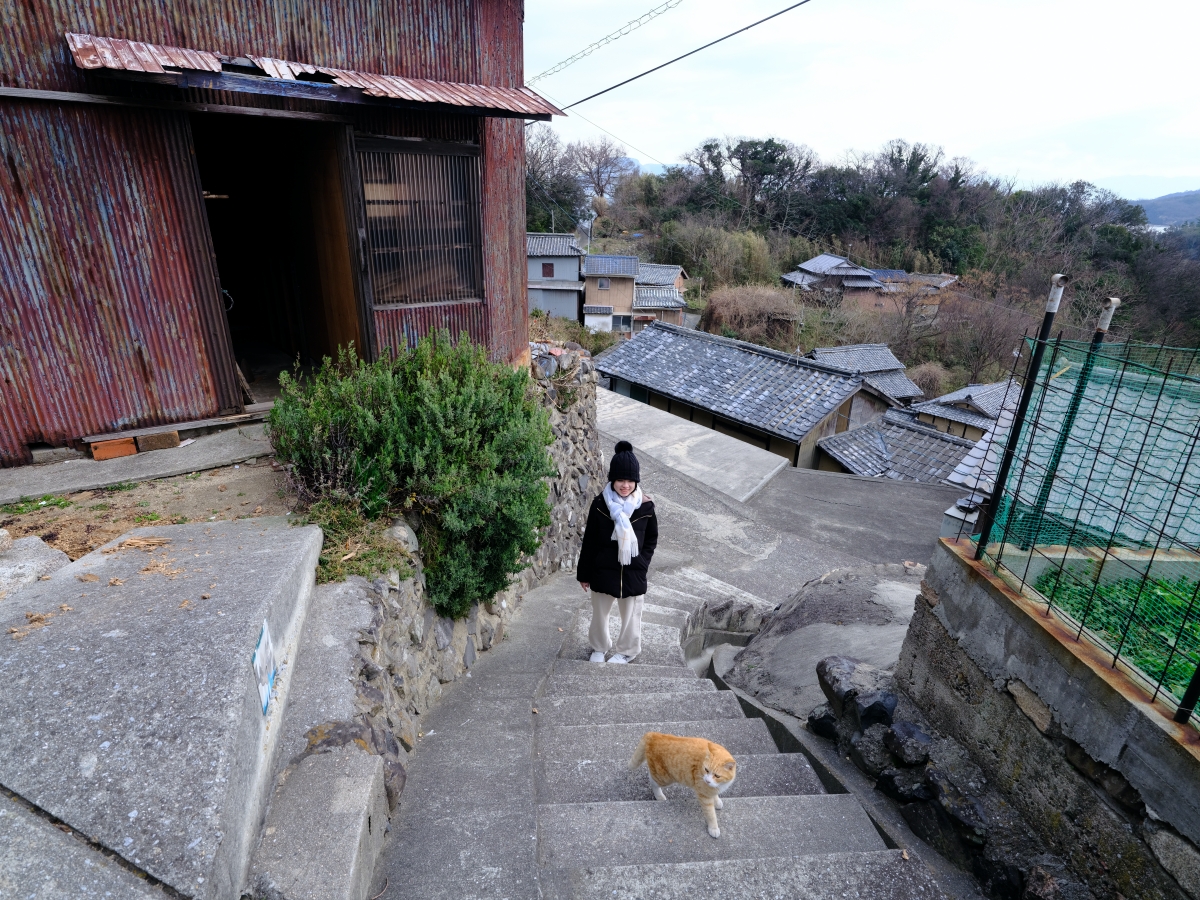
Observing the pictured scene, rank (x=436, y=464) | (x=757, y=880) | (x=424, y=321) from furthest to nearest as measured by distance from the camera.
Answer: (x=424, y=321) < (x=436, y=464) < (x=757, y=880)

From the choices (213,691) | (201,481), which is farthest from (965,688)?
(201,481)

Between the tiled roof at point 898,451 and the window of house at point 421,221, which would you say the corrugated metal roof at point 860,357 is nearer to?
the tiled roof at point 898,451

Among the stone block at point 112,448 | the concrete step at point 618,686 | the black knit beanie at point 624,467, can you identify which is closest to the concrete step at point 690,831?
the concrete step at point 618,686

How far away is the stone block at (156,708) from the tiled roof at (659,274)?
3716cm

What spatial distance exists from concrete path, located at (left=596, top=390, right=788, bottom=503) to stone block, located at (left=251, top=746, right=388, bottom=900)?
1087cm

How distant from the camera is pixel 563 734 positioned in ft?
11.6

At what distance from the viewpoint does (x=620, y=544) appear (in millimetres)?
4250

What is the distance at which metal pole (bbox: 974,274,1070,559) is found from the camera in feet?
9.64

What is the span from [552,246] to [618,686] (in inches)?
1287

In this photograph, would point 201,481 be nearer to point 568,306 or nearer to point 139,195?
point 139,195

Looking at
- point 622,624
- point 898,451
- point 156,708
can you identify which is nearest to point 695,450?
point 898,451

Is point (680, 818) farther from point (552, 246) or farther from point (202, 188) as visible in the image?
point (552, 246)

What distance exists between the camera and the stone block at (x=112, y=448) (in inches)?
199

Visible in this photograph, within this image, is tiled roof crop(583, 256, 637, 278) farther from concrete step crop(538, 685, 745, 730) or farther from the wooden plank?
concrete step crop(538, 685, 745, 730)
